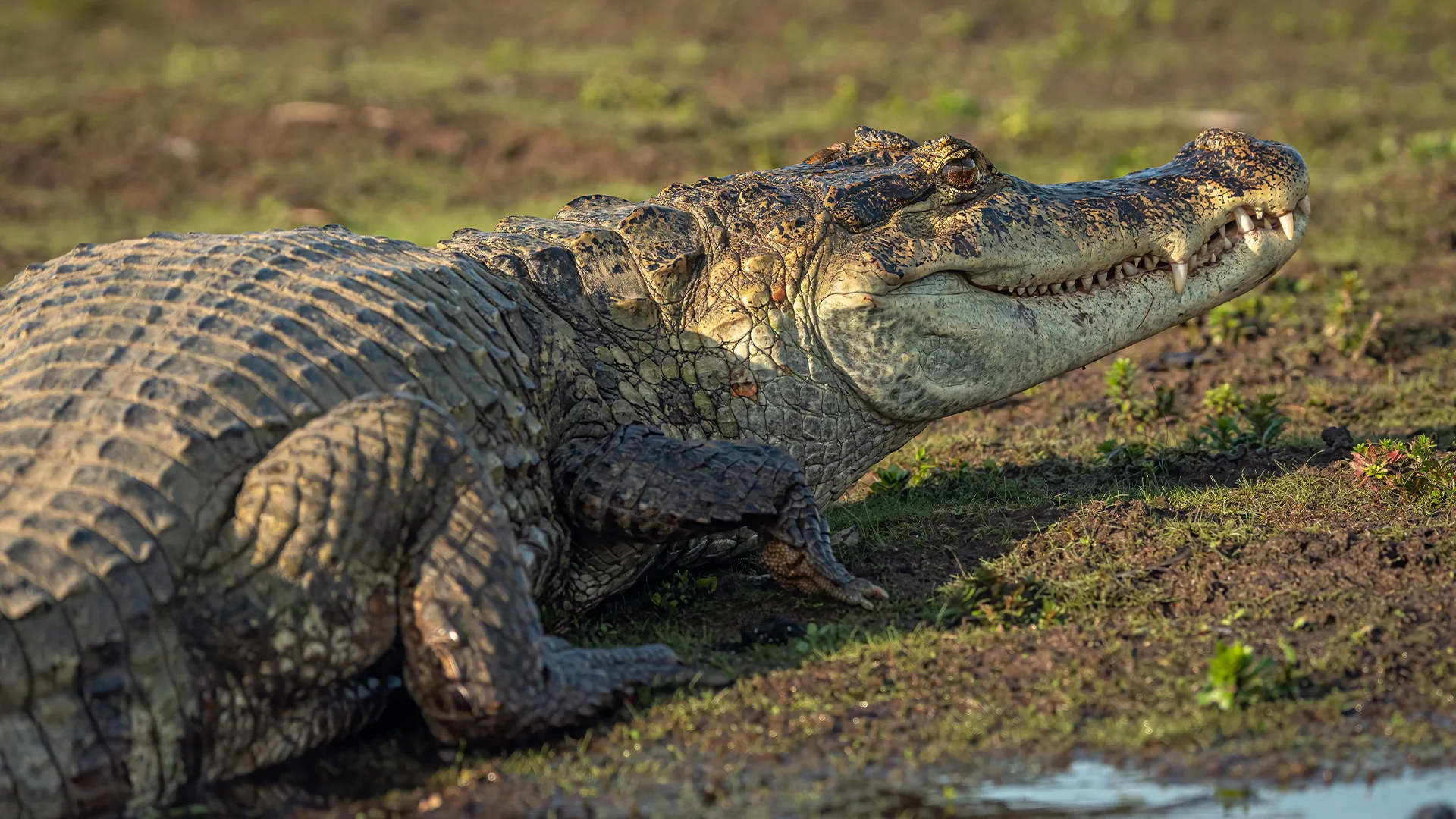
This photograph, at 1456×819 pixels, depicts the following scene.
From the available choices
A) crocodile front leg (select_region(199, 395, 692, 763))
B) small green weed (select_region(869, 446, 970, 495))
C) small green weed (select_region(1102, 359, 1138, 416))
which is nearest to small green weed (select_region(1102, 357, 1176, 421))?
small green weed (select_region(1102, 359, 1138, 416))

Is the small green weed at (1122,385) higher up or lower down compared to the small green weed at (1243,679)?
higher up

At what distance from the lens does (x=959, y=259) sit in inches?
191

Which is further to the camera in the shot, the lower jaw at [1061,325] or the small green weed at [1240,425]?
the small green weed at [1240,425]

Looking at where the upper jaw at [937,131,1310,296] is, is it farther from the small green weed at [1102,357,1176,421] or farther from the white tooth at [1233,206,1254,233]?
the small green weed at [1102,357,1176,421]

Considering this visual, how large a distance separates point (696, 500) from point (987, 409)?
2828mm

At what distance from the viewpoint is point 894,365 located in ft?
15.8

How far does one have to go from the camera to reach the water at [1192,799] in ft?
10.9

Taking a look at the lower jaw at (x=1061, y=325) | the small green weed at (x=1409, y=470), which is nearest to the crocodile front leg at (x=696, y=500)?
the lower jaw at (x=1061, y=325)

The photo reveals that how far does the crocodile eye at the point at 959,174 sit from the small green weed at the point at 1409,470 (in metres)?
1.50

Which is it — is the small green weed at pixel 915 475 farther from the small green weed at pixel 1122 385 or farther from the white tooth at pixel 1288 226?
the white tooth at pixel 1288 226

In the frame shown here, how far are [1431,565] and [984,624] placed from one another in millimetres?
1269

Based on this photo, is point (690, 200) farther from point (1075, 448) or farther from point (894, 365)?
point (1075, 448)

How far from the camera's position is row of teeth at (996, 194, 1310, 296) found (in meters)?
5.07

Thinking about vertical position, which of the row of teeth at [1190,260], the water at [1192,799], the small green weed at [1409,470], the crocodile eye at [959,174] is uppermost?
the crocodile eye at [959,174]
